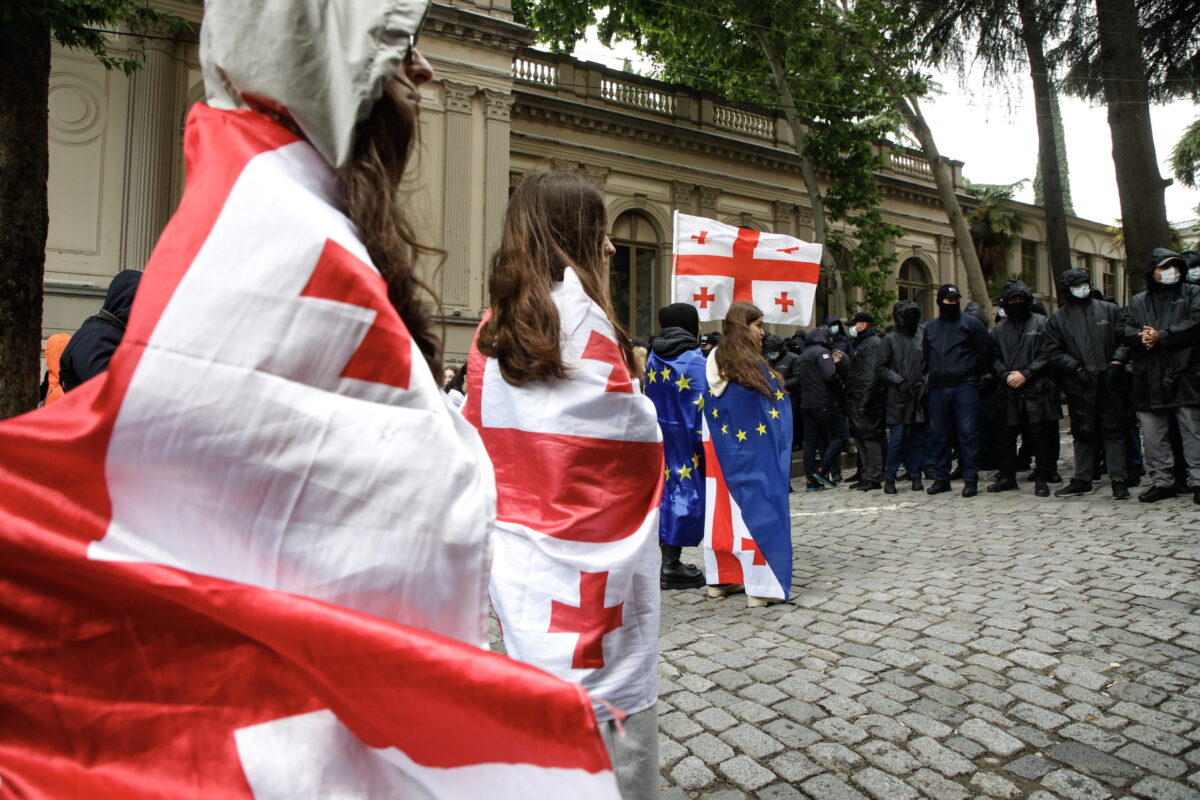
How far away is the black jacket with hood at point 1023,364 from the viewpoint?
8891 mm

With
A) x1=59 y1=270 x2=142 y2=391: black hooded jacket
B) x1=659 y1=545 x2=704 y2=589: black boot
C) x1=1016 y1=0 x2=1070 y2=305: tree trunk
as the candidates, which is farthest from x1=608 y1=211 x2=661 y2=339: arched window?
x1=59 y1=270 x2=142 y2=391: black hooded jacket

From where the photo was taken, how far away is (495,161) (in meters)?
17.8

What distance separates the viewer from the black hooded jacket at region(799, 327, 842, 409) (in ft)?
35.9

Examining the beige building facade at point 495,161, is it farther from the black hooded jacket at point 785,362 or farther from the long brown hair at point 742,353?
the long brown hair at point 742,353

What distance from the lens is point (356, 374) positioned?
A: 3.30 ft

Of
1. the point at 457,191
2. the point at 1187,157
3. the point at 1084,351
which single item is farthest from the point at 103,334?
the point at 1187,157

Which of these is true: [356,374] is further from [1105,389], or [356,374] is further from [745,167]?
[745,167]

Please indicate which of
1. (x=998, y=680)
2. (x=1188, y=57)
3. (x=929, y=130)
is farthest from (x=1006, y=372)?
(x=929, y=130)

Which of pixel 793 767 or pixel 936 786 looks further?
pixel 793 767

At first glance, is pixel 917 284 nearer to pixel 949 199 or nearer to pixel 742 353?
pixel 949 199

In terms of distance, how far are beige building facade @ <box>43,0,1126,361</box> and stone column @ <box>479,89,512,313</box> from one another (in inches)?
1.4

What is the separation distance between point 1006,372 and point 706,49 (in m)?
15.5

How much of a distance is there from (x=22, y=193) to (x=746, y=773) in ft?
18.8

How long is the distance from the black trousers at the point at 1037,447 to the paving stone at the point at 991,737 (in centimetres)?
650
